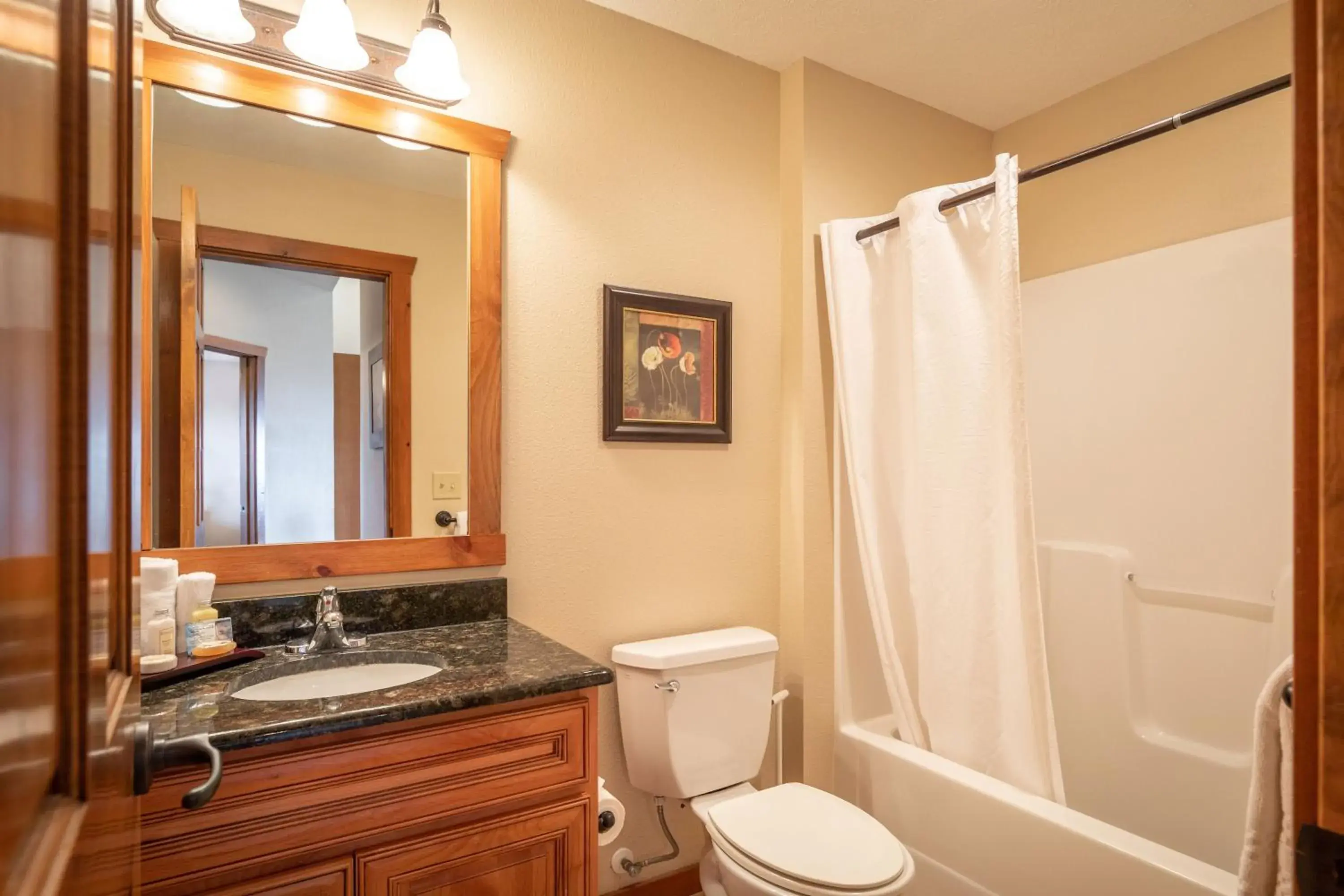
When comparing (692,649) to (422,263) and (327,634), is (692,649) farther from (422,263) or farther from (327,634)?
(422,263)

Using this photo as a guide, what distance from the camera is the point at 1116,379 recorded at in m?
2.26

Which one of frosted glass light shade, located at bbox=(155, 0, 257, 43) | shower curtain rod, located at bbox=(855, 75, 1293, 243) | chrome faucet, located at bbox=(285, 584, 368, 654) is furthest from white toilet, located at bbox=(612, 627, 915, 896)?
frosted glass light shade, located at bbox=(155, 0, 257, 43)

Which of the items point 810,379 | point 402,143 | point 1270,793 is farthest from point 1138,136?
point 402,143

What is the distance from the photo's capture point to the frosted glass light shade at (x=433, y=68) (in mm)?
1608

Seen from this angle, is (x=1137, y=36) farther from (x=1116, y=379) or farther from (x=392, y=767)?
(x=392, y=767)

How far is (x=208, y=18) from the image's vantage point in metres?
1.47

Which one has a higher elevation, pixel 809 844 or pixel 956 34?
pixel 956 34

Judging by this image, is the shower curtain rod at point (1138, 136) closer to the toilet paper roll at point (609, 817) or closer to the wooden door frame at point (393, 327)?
the wooden door frame at point (393, 327)

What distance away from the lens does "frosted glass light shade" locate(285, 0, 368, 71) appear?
1528mm

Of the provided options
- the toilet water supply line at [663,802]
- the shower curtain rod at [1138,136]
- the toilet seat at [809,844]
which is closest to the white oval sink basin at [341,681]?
the toilet water supply line at [663,802]

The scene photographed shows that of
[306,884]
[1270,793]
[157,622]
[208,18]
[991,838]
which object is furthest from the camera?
[991,838]

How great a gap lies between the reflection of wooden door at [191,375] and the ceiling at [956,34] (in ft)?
4.02

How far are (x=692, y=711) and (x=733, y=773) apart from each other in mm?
236

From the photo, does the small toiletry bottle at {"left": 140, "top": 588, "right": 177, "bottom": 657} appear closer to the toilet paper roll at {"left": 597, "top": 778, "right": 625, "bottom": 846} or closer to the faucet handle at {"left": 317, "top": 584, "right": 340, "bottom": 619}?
the faucet handle at {"left": 317, "top": 584, "right": 340, "bottom": 619}
